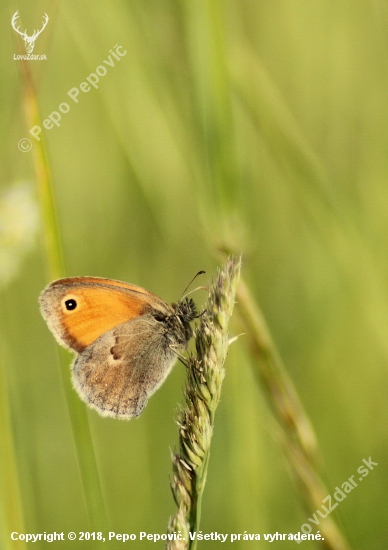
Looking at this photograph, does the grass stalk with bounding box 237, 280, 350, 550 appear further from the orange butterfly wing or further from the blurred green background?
the orange butterfly wing

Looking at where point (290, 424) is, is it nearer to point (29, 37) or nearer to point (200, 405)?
point (200, 405)

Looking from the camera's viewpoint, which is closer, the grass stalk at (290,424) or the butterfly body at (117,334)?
the grass stalk at (290,424)

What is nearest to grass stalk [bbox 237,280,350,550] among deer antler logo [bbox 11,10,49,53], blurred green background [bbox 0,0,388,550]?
blurred green background [bbox 0,0,388,550]

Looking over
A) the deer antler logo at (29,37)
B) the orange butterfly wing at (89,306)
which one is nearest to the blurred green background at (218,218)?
the deer antler logo at (29,37)

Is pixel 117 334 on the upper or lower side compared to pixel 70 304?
lower

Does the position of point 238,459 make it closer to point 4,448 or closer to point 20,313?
point 4,448

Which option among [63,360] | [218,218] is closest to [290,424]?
[218,218]

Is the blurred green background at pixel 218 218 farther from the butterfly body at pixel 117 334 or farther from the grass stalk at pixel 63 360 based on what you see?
the butterfly body at pixel 117 334
